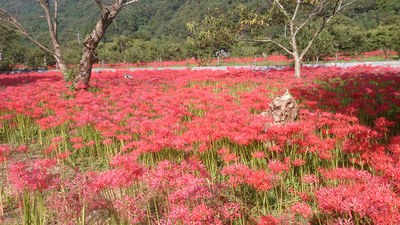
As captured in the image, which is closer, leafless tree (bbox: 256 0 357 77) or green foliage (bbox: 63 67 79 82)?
green foliage (bbox: 63 67 79 82)

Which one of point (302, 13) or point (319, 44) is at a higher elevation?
point (302, 13)

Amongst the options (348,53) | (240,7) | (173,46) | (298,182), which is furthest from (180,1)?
(298,182)

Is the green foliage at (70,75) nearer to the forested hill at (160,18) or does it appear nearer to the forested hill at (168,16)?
the forested hill at (168,16)

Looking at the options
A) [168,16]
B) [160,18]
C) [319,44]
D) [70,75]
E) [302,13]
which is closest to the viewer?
[70,75]

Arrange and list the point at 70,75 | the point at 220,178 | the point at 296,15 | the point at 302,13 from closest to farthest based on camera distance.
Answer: the point at 220,178 → the point at 70,75 → the point at 296,15 → the point at 302,13

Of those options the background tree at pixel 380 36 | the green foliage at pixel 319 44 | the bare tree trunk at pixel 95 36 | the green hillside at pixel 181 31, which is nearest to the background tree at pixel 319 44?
A: the green foliage at pixel 319 44

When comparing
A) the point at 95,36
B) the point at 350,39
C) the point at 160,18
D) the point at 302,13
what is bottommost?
the point at 95,36

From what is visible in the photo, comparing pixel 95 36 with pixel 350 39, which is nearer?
pixel 95 36

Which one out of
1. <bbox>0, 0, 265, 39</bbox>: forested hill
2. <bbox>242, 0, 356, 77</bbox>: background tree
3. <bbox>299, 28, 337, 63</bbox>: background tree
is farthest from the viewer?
<bbox>0, 0, 265, 39</bbox>: forested hill

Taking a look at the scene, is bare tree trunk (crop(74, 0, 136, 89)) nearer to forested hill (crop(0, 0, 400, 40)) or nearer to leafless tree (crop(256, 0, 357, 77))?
leafless tree (crop(256, 0, 357, 77))

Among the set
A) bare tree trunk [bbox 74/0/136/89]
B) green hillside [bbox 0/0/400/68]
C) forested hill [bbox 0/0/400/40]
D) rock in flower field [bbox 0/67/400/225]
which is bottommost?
rock in flower field [bbox 0/67/400/225]

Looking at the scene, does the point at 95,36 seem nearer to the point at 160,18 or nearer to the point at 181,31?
the point at 181,31

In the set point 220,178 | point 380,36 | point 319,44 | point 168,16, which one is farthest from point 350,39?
point 168,16

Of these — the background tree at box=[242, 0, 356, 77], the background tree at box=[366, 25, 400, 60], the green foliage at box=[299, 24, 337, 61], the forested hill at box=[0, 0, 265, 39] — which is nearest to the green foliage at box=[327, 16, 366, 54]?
the background tree at box=[366, 25, 400, 60]
